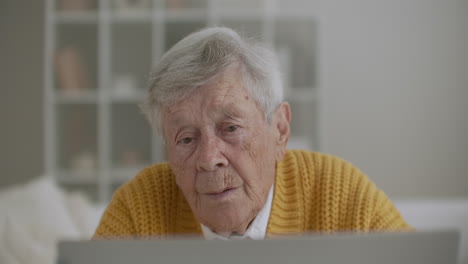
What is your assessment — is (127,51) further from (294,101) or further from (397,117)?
(397,117)

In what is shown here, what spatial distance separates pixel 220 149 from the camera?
1217 mm

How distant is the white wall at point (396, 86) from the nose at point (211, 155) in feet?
13.0

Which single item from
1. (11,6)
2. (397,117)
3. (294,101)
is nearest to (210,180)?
(294,101)

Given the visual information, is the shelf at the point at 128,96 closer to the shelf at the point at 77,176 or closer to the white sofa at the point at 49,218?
the shelf at the point at 77,176

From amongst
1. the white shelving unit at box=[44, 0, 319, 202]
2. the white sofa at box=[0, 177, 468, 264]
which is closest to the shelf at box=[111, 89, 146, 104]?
the white shelving unit at box=[44, 0, 319, 202]

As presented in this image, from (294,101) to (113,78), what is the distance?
138cm

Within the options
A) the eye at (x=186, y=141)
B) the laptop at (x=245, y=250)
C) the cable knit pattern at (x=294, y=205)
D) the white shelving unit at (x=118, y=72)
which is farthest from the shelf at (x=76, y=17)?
the laptop at (x=245, y=250)

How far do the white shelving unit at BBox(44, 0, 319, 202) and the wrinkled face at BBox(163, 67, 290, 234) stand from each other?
2.94 meters

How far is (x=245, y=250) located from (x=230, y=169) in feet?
2.00

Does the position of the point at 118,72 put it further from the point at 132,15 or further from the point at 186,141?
the point at 186,141

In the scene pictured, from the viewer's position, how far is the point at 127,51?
4316mm

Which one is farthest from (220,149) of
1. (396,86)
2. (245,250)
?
(396,86)

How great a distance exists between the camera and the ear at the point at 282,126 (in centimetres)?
134

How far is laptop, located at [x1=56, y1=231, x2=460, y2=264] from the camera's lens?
2.05 ft
